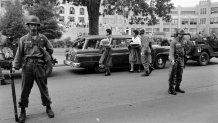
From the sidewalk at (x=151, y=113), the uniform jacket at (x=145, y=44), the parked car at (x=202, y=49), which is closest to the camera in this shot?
the sidewalk at (x=151, y=113)

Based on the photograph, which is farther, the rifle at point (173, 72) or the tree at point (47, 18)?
the tree at point (47, 18)

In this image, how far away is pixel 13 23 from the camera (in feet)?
81.9

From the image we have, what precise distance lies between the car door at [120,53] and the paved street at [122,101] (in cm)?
144

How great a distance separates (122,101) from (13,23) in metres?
20.6

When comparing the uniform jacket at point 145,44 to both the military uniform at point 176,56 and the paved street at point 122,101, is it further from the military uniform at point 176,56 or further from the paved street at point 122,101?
the military uniform at point 176,56

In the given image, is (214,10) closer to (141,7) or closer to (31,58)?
(141,7)

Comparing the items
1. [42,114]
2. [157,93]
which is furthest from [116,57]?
[42,114]

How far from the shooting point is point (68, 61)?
1192 centimetres

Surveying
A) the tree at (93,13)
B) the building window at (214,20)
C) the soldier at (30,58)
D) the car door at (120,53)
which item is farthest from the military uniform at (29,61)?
the building window at (214,20)

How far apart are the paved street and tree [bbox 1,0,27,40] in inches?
611

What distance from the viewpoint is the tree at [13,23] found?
24975mm

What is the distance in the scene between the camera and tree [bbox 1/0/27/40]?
25.0 m

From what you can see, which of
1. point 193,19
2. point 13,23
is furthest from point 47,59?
point 193,19

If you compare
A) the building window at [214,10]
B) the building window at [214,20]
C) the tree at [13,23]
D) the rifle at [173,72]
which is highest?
the building window at [214,10]
